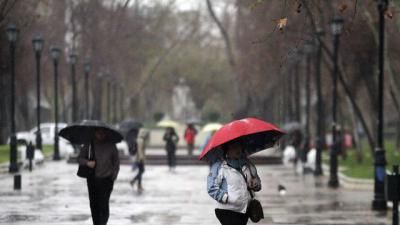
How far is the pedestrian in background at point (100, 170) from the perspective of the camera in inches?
637

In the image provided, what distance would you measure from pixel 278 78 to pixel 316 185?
3678 cm

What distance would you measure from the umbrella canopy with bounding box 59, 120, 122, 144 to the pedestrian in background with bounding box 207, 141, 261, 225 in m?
5.02

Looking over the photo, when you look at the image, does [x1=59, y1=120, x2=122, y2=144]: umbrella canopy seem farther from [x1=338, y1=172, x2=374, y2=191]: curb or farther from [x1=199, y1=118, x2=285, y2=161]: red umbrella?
[x1=338, y1=172, x2=374, y2=191]: curb

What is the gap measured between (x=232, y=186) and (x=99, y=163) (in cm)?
527

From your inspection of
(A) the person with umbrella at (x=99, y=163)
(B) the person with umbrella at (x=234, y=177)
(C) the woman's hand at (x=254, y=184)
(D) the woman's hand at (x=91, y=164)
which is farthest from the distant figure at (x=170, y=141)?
(C) the woman's hand at (x=254, y=184)

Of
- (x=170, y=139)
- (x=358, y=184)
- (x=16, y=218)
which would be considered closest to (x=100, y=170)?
(x=16, y=218)

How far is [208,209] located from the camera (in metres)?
22.5

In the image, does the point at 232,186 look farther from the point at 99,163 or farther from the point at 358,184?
the point at 358,184

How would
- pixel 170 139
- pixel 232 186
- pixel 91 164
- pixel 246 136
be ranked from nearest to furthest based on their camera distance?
1. pixel 232 186
2. pixel 246 136
3. pixel 91 164
4. pixel 170 139

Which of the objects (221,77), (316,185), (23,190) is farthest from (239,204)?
(221,77)

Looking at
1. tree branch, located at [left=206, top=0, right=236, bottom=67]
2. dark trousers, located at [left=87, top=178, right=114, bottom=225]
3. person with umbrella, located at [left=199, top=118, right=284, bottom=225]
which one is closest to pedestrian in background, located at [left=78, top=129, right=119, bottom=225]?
dark trousers, located at [left=87, top=178, right=114, bottom=225]

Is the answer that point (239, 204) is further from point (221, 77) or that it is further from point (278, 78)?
point (221, 77)

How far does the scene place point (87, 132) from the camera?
16516mm

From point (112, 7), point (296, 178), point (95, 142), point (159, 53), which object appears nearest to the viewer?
point (95, 142)
